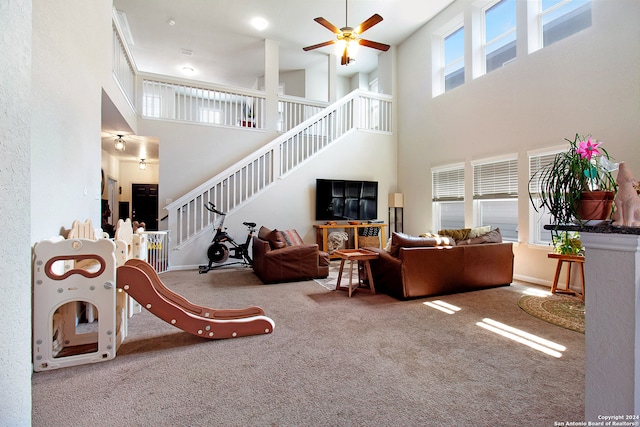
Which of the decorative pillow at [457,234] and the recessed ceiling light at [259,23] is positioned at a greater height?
the recessed ceiling light at [259,23]

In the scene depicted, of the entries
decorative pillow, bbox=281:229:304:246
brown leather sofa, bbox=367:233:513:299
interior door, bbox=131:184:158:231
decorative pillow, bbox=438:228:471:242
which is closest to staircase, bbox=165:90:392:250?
decorative pillow, bbox=281:229:304:246

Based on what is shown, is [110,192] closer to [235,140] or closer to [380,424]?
[235,140]

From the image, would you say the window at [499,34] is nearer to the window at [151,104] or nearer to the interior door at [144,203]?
the window at [151,104]

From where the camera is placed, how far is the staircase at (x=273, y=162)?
217 inches

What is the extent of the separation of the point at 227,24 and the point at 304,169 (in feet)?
11.6

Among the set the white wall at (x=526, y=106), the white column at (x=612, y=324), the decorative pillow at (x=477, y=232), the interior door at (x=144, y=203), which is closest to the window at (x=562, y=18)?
the white wall at (x=526, y=106)

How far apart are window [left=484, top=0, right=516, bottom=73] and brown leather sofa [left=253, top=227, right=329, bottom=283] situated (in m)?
4.50

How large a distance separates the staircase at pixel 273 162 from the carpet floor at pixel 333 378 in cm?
275

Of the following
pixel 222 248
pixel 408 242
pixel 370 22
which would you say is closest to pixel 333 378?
pixel 408 242

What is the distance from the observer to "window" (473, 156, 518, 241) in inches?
189

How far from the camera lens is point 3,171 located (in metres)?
0.98

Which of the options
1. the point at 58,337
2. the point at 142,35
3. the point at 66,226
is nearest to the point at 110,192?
the point at 142,35

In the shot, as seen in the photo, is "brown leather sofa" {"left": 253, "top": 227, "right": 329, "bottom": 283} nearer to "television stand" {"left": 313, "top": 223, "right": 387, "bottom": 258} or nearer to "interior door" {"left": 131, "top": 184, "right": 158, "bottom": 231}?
"television stand" {"left": 313, "top": 223, "right": 387, "bottom": 258}

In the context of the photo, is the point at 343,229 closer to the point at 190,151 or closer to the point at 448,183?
the point at 448,183
